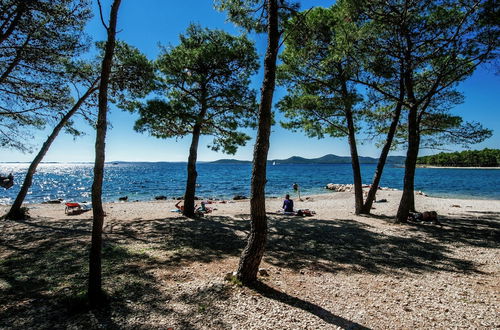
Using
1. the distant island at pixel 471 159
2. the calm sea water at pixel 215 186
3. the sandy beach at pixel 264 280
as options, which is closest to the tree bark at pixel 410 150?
the sandy beach at pixel 264 280

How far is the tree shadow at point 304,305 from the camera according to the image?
3.93 metres

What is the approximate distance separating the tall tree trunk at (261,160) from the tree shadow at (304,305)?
315mm

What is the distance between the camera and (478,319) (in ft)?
13.3

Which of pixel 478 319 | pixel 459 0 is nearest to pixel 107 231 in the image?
pixel 478 319

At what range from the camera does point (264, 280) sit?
17.8 feet

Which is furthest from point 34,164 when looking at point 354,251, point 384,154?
point 384,154

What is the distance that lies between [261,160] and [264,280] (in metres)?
2.63

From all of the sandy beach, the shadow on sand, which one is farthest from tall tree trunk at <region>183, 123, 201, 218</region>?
the sandy beach

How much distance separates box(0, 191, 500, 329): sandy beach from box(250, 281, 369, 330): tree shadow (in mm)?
20

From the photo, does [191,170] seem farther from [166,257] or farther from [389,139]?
[389,139]

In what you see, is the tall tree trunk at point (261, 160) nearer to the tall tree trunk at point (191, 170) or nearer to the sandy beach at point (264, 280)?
the sandy beach at point (264, 280)

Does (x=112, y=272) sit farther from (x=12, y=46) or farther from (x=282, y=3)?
(x=12, y=46)

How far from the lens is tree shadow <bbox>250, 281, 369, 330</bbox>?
12.9 feet

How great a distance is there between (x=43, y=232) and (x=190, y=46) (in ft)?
32.8
